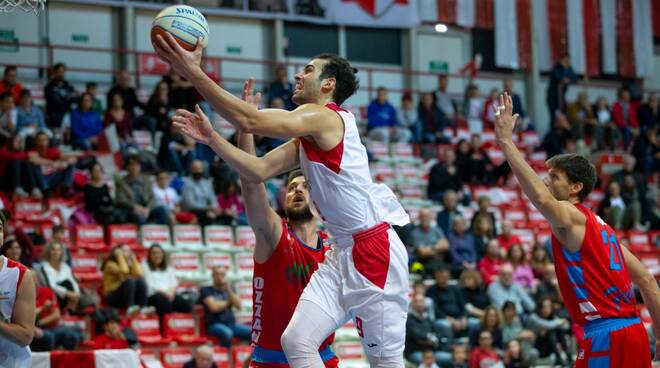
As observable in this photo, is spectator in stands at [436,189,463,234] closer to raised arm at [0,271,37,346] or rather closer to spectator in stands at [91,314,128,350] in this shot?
spectator in stands at [91,314,128,350]

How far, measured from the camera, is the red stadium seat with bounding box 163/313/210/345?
14977 mm

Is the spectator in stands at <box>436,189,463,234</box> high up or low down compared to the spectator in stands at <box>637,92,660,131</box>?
down

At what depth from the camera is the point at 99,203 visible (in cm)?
1686

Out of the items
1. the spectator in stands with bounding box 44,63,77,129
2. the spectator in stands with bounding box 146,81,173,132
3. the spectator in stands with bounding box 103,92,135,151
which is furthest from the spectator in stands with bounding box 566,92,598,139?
the spectator in stands with bounding box 44,63,77,129

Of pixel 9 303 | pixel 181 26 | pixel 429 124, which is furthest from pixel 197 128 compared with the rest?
pixel 429 124

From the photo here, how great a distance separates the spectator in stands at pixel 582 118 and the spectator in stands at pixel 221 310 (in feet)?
39.6

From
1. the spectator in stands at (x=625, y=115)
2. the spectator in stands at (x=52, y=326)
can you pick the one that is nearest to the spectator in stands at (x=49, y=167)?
the spectator in stands at (x=52, y=326)

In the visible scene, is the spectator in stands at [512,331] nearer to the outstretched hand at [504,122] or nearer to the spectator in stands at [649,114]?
the outstretched hand at [504,122]

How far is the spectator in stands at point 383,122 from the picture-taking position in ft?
74.4

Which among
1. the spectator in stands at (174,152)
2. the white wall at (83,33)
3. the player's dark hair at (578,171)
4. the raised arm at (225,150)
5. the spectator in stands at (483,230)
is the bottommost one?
the spectator in stands at (483,230)

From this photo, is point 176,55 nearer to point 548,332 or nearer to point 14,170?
point 14,170

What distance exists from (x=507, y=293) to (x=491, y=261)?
1053 mm

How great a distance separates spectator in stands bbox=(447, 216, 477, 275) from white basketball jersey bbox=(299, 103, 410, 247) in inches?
439

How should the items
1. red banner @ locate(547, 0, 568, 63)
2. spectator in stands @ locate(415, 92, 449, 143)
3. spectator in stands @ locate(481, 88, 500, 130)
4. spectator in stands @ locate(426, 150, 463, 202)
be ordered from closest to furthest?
1. spectator in stands @ locate(426, 150, 463, 202)
2. spectator in stands @ locate(415, 92, 449, 143)
3. spectator in stands @ locate(481, 88, 500, 130)
4. red banner @ locate(547, 0, 568, 63)
